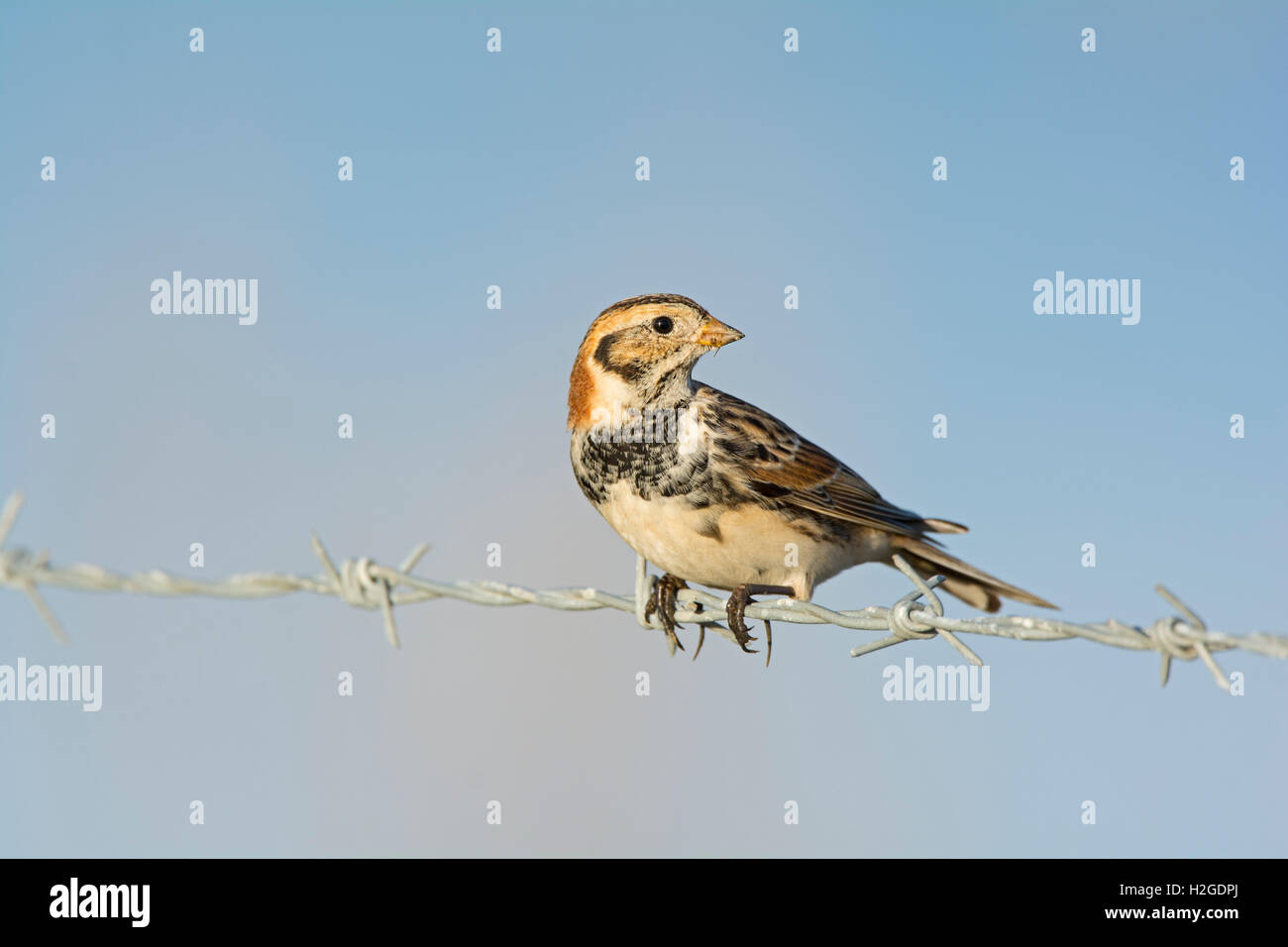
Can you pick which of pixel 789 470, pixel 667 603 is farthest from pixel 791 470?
pixel 667 603

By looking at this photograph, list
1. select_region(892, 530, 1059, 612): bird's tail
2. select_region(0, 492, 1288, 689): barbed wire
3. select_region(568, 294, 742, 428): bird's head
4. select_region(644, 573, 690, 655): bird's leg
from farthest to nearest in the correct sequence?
select_region(892, 530, 1059, 612): bird's tail → select_region(568, 294, 742, 428): bird's head → select_region(644, 573, 690, 655): bird's leg → select_region(0, 492, 1288, 689): barbed wire

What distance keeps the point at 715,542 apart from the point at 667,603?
1.45 ft

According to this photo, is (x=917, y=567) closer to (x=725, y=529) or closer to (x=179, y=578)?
(x=725, y=529)

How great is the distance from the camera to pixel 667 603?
6012 mm

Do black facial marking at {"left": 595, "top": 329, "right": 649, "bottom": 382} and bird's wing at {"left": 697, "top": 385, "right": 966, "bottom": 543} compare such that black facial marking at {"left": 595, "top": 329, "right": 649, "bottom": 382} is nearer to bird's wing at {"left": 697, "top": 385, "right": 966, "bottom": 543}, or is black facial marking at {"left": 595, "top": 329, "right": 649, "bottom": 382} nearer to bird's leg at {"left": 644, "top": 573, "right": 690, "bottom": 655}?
bird's wing at {"left": 697, "top": 385, "right": 966, "bottom": 543}

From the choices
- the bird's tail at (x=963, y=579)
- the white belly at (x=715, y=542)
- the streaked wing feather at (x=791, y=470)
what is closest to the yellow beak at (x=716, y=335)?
the streaked wing feather at (x=791, y=470)

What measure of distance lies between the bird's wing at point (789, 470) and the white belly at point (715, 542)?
0.17 metres

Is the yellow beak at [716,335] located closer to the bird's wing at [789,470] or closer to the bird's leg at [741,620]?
the bird's wing at [789,470]

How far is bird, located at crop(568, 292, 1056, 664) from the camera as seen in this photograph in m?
5.77

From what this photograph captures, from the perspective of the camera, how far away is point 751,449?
5957 mm

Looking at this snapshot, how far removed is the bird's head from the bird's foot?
0.90 meters

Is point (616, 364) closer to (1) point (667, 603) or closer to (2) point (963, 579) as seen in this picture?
(1) point (667, 603)

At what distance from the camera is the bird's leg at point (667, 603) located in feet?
18.5

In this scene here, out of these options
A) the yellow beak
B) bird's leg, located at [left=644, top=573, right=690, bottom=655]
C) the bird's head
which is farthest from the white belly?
the yellow beak
